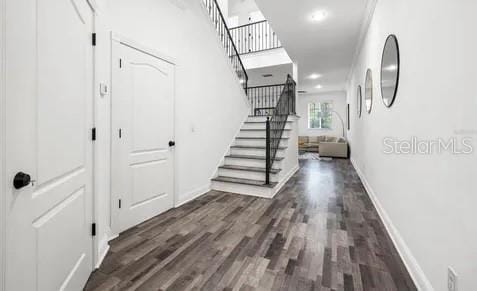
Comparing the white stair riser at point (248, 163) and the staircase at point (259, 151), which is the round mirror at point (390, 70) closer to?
the staircase at point (259, 151)

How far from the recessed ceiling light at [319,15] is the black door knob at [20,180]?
408 cm

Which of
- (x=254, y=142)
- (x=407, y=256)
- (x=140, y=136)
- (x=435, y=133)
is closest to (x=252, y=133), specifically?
(x=254, y=142)

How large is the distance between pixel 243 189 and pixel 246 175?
0.36 meters

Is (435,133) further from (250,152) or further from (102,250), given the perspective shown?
(250,152)

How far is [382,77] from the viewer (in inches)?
103

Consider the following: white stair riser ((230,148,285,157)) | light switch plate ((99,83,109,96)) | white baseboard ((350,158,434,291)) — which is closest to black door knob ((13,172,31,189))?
light switch plate ((99,83,109,96))

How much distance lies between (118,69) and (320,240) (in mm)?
2652

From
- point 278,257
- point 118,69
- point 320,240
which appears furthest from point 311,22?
point 278,257

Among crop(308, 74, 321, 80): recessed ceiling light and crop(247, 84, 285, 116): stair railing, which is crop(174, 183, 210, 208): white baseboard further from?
crop(308, 74, 321, 80): recessed ceiling light

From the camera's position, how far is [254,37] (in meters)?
7.72

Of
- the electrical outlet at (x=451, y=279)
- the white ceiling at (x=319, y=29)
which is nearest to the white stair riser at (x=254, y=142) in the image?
the white ceiling at (x=319, y=29)

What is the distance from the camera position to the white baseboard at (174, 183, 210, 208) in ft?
10.6

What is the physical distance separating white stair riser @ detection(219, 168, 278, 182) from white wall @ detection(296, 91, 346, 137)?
303 inches

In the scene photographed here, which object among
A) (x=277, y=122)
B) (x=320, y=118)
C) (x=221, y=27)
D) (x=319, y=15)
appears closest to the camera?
(x=319, y=15)
